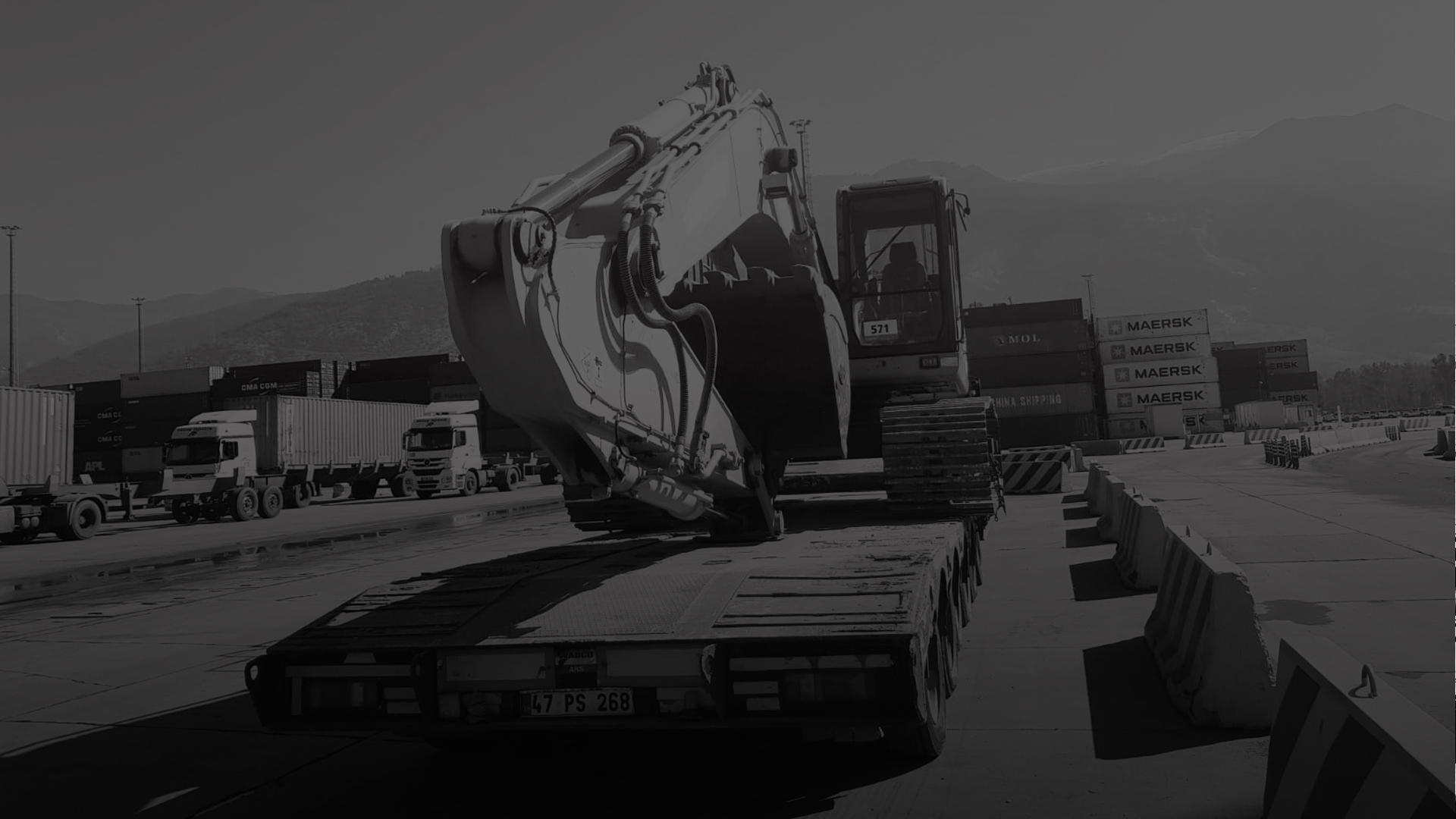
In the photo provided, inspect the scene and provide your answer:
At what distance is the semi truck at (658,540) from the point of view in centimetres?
454

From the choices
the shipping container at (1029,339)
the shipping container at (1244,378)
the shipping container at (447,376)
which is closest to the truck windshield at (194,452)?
the shipping container at (447,376)

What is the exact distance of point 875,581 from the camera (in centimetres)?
514

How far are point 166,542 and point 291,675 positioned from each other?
2161 centimetres

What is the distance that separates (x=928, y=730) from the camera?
5090mm

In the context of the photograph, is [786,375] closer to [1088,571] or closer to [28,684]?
[1088,571]

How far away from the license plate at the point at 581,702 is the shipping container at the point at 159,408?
60735 mm

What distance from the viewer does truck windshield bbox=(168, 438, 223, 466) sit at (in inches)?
1215

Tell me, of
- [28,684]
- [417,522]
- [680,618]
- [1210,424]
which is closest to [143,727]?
[28,684]

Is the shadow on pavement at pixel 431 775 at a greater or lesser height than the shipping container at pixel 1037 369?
lesser

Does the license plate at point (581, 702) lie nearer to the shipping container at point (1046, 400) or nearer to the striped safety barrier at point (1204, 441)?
the shipping container at point (1046, 400)

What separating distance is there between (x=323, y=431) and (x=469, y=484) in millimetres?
5318

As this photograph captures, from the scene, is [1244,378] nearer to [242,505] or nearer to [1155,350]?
[1155,350]

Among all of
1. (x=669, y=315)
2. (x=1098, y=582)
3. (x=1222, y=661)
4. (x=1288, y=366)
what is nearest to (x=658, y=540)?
(x=669, y=315)

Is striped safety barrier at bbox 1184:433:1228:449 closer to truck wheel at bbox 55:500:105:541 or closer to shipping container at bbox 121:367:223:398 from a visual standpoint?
truck wheel at bbox 55:500:105:541
